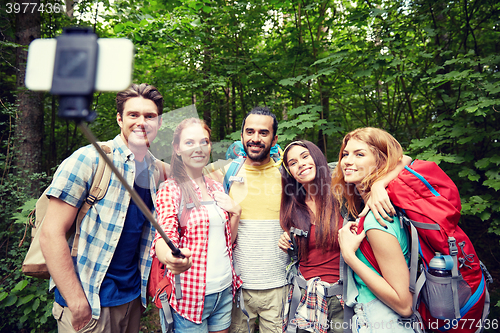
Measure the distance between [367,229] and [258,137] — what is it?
1.29 m

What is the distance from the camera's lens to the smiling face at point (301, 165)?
216 cm

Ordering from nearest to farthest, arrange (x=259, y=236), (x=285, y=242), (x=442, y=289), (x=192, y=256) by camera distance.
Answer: (x=442, y=289), (x=192, y=256), (x=285, y=242), (x=259, y=236)

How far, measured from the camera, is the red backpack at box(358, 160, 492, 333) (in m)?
1.41

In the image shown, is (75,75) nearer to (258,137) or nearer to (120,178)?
(120,178)

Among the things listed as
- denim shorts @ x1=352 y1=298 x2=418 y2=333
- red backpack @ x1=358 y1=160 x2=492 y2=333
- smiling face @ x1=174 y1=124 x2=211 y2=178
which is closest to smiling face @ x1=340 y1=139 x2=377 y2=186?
red backpack @ x1=358 y1=160 x2=492 y2=333

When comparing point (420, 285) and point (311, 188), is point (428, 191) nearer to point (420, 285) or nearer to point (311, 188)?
point (420, 285)

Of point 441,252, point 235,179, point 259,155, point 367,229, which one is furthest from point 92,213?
point 441,252

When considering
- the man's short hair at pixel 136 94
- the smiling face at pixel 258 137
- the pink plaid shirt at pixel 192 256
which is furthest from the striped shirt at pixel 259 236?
the man's short hair at pixel 136 94

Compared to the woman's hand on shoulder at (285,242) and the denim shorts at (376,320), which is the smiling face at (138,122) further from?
the denim shorts at (376,320)

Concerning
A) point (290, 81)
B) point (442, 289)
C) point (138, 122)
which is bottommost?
point (442, 289)

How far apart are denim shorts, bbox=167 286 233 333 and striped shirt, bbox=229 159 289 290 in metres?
0.29

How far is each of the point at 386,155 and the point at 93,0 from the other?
5571 mm

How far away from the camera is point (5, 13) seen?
169 inches

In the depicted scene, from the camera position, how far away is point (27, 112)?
4.00 meters
